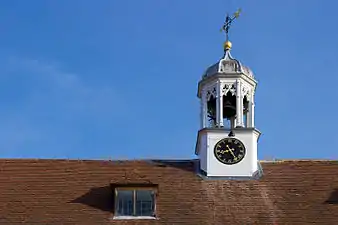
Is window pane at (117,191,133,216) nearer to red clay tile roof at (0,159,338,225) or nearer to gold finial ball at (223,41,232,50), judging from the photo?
red clay tile roof at (0,159,338,225)

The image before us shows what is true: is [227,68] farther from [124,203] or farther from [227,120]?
[124,203]

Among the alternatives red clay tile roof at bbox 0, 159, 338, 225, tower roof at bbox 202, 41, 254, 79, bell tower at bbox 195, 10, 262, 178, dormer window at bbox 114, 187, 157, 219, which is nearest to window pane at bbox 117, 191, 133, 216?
dormer window at bbox 114, 187, 157, 219

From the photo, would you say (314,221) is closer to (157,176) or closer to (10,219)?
(157,176)

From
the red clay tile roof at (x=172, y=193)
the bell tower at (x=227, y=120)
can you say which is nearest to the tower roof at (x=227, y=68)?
the bell tower at (x=227, y=120)

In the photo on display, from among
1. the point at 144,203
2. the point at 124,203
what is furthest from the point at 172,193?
the point at 124,203

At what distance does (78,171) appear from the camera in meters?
42.2

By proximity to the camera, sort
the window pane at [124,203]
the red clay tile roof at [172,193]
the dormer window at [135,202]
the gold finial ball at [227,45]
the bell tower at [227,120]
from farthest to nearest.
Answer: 1. the gold finial ball at [227,45]
2. the bell tower at [227,120]
3. the window pane at [124,203]
4. the dormer window at [135,202]
5. the red clay tile roof at [172,193]

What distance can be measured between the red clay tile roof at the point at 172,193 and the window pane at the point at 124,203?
1.38ft

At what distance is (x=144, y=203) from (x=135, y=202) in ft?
1.28

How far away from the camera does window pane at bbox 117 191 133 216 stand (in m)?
39.0

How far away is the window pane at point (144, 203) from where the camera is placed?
128 feet

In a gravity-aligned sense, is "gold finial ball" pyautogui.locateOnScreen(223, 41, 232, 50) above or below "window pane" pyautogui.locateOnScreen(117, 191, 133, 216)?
above

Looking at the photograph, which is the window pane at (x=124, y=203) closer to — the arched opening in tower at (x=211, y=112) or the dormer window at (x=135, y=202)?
the dormer window at (x=135, y=202)

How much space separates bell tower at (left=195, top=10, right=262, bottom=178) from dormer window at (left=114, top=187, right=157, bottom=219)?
3837 millimetres
